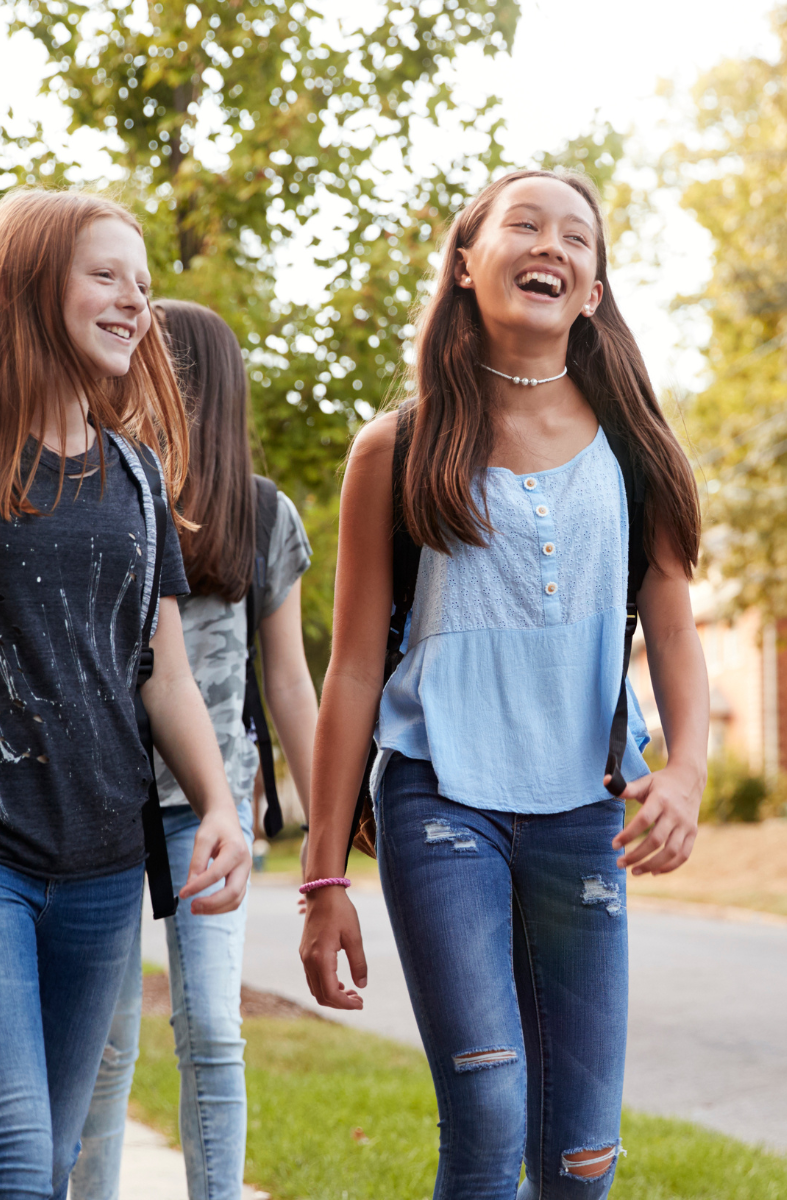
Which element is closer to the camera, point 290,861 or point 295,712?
point 295,712

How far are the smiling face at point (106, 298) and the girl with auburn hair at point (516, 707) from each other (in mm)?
456

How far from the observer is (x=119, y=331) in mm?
2303

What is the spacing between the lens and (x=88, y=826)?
2057 millimetres

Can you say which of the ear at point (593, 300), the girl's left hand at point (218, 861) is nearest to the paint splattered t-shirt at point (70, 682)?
the girl's left hand at point (218, 861)

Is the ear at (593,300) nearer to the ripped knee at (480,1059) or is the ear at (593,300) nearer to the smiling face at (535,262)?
the smiling face at (535,262)

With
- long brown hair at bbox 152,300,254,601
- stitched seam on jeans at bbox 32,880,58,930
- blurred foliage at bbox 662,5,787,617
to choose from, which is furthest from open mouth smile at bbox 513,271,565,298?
blurred foliage at bbox 662,5,787,617

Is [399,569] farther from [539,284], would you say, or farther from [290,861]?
[290,861]

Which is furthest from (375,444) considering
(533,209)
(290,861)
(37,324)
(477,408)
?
(290,861)

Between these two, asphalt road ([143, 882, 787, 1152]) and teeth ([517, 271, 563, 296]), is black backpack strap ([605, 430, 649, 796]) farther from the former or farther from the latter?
asphalt road ([143, 882, 787, 1152])

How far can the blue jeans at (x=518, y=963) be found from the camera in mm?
2084

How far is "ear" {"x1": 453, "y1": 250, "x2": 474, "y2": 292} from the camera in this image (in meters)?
2.55

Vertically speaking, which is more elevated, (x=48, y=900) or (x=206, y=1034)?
(x=48, y=900)

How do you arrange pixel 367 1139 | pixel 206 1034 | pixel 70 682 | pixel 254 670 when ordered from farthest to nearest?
pixel 367 1139, pixel 254 670, pixel 206 1034, pixel 70 682

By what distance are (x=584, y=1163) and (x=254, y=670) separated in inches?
59.7
